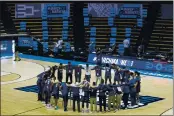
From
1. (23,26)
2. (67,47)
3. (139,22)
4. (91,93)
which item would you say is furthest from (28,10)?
(91,93)

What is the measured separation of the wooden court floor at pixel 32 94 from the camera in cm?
2117

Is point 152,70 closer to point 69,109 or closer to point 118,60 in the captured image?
point 118,60

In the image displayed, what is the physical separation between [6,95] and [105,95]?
21.5ft

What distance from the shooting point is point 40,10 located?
41.5 meters

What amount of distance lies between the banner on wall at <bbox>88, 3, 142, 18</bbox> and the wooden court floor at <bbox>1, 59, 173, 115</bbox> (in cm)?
833

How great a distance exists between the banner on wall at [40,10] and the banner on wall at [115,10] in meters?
2.67

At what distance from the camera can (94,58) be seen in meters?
34.9

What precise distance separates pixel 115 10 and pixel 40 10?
7298 millimetres

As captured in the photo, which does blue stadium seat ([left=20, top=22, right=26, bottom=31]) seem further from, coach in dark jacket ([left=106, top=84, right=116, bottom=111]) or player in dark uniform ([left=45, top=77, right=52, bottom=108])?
coach in dark jacket ([left=106, top=84, right=116, bottom=111])

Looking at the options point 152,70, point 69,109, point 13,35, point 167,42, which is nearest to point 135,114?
point 69,109

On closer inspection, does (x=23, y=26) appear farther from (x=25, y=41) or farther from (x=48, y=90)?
(x=48, y=90)

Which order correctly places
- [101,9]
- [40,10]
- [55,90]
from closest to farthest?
[55,90], [101,9], [40,10]

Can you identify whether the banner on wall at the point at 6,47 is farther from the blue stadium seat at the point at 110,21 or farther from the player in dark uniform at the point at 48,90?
the player in dark uniform at the point at 48,90

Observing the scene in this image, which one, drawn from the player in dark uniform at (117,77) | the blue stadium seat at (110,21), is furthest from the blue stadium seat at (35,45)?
the player in dark uniform at (117,77)
